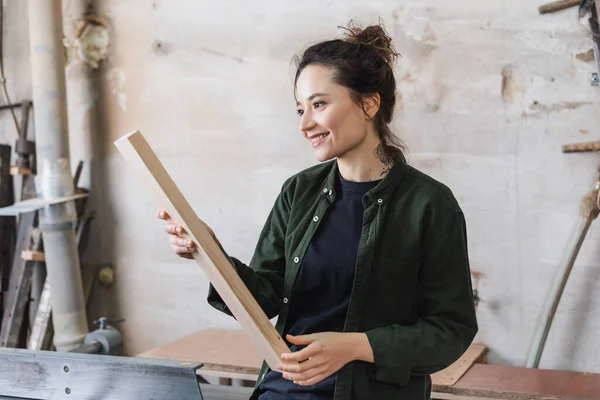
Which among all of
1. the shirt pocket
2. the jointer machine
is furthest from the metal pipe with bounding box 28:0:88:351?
the shirt pocket

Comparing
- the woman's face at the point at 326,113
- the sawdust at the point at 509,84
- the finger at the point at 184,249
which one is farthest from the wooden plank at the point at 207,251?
the sawdust at the point at 509,84

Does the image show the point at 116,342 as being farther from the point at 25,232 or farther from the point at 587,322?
the point at 587,322

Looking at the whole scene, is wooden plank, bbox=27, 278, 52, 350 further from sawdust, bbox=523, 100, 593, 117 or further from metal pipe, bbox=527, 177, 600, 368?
sawdust, bbox=523, 100, 593, 117

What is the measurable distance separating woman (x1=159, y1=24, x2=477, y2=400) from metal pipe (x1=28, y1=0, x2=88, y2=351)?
5.93 feet

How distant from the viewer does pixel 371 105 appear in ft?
4.61

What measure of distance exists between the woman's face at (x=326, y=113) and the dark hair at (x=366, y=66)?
0.02m

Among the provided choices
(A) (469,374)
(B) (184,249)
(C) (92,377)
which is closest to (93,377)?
(C) (92,377)

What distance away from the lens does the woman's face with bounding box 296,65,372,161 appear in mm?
1355

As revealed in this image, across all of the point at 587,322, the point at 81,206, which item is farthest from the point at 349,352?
the point at 81,206

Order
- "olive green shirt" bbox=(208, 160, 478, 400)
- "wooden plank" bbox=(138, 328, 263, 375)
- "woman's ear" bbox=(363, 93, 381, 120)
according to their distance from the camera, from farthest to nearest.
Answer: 1. "wooden plank" bbox=(138, 328, 263, 375)
2. "woman's ear" bbox=(363, 93, 381, 120)
3. "olive green shirt" bbox=(208, 160, 478, 400)

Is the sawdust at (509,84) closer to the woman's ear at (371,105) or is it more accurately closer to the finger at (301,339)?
the woman's ear at (371,105)

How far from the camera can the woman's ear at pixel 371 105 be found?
1397 millimetres

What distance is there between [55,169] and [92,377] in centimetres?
170

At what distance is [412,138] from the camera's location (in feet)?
8.92
